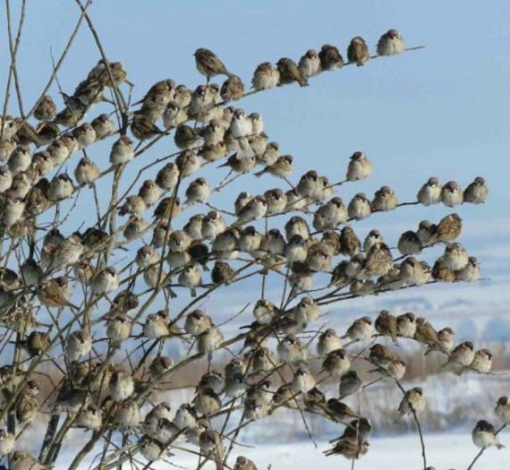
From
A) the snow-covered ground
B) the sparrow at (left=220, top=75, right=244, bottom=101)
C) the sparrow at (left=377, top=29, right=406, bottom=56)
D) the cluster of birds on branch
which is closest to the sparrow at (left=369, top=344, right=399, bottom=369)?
the cluster of birds on branch

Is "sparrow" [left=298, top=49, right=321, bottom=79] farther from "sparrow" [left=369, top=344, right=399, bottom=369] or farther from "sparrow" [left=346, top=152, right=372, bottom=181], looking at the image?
"sparrow" [left=369, top=344, right=399, bottom=369]

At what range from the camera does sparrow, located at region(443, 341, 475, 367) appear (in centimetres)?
338

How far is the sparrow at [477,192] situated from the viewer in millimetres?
3502

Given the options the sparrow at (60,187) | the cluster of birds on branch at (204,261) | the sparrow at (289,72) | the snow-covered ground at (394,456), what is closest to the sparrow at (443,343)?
the cluster of birds on branch at (204,261)

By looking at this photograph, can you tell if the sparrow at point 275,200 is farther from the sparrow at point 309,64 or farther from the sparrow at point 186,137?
the sparrow at point 309,64

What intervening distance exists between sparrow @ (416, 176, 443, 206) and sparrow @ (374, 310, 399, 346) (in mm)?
324

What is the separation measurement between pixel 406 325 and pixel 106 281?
2.40 feet

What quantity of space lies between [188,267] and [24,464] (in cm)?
66

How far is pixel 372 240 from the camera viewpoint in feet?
10.9

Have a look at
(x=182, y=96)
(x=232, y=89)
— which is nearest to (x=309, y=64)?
(x=232, y=89)

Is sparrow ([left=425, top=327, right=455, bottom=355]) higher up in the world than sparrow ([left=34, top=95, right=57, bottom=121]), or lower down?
lower down

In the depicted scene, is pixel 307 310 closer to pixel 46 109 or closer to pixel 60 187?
pixel 60 187

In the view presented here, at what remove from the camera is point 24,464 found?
343 cm

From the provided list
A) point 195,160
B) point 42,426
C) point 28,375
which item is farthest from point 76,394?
point 42,426
